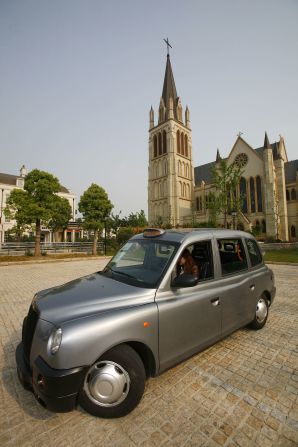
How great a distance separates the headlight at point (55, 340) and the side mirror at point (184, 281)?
1.35 metres

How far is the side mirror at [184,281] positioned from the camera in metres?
2.60

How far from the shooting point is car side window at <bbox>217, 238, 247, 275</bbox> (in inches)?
137

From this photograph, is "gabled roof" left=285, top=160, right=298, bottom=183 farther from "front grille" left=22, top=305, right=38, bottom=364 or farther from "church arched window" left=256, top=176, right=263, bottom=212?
"front grille" left=22, top=305, right=38, bottom=364

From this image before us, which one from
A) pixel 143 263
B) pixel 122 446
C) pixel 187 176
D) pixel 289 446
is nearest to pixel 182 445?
pixel 122 446

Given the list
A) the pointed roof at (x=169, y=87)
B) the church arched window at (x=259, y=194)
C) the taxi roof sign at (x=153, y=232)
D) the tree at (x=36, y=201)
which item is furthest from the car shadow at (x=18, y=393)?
the pointed roof at (x=169, y=87)

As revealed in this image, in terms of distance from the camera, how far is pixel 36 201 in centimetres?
2183

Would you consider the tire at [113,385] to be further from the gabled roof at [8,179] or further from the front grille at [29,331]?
the gabled roof at [8,179]

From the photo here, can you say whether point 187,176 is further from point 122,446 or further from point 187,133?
point 122,446

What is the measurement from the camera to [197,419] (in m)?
2.17

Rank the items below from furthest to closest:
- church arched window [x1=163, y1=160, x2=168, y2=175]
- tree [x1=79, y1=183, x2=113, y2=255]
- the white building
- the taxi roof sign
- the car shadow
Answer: church arched window [x1=163, y1=160, x2=168, y2=175]
the white building
tree [x1=79, y1=183, x2=113, y2=255]
the taxi roof sign
the car shadow

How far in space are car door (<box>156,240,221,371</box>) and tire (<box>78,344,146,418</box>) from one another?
1.29 ft

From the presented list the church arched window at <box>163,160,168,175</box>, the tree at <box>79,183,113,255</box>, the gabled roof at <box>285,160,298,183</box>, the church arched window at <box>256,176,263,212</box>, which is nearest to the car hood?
the tree at <box>79,183,113,255</box>

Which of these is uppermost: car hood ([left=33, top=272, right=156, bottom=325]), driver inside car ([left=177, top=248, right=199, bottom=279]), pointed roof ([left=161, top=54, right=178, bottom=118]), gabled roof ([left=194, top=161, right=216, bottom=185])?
pointed roof ([left=161, top=54, right=178, bottom=118])

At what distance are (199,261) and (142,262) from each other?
91 centimetres
